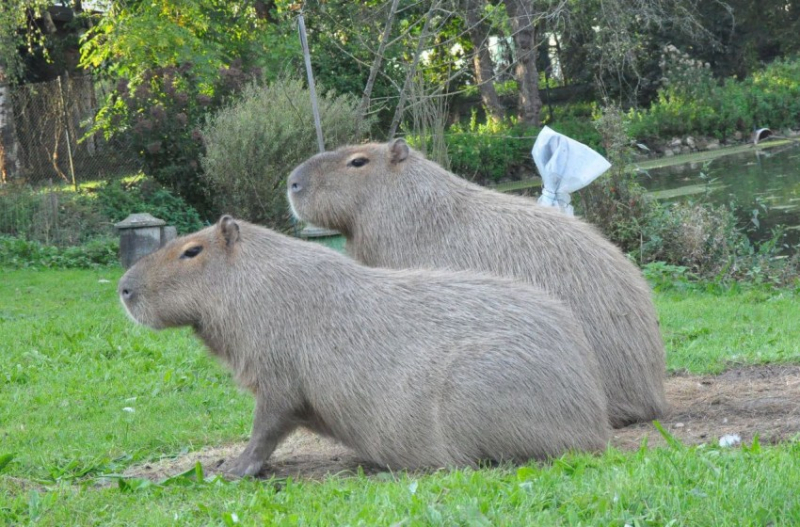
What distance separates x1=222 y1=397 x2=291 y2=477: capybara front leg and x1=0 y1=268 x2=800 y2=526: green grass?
6.1 inches

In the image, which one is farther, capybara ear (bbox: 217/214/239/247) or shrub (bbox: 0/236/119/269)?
shrub (bbox: 0/236/119/269)

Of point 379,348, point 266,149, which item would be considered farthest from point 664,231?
point 379,348

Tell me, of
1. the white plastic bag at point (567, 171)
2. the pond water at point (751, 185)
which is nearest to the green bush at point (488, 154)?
the pond water at point (751, 185)

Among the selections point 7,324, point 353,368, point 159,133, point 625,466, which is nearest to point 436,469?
point 353,368

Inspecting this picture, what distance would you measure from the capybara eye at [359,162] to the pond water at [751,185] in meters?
6.33

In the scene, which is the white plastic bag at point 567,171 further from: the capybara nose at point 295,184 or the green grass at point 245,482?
the capybara nose at point 295,184

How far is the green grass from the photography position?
10.6ft

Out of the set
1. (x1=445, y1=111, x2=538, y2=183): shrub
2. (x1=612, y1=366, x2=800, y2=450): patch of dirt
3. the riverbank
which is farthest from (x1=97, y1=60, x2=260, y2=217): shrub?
(x1=612, y1=366, x2=800, y2=450): patch of dirt

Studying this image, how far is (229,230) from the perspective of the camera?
4637mm

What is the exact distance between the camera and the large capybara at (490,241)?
508cm

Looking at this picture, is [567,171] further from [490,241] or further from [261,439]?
[261,439]

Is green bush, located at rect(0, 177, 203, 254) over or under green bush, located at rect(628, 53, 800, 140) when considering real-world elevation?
over

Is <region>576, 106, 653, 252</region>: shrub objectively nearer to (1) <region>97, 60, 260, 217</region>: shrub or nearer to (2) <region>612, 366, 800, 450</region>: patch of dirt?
(2) <region>612, 366, 800, 450</region>: patch of dirt

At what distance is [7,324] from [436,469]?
19.4ft
